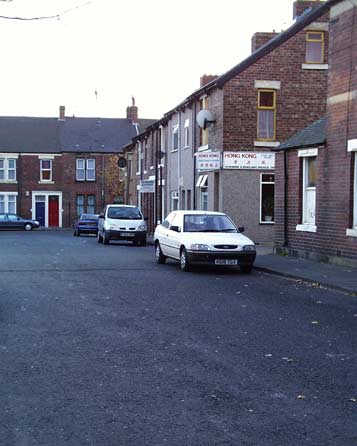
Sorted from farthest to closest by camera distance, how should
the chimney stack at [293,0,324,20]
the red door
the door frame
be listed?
the red door
the door frame
the chimney stack at [293,0,324,20]

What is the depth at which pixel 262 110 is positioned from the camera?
2939 cm

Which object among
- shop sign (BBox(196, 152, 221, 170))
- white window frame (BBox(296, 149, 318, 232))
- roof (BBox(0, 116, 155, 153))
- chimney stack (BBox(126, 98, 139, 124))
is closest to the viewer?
white window frame (BBox(296, 149, 318, 232))

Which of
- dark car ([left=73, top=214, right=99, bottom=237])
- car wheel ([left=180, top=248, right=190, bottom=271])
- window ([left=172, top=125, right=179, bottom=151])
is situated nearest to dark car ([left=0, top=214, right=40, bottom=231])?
dark car ([left=73, top=214, right=99, bottom=237])

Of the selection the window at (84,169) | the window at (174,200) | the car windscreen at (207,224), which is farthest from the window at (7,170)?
the car windscreen at (207,224)

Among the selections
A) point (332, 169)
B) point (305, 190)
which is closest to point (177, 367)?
point (332, 169)

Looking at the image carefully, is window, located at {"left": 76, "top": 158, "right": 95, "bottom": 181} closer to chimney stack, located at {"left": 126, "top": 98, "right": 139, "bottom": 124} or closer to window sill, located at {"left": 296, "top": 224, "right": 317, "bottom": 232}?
chimney stack, located at {"left": 126, "top": 98, "right": 139, "bottom": 124}

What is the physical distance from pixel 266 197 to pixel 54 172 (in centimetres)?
4048

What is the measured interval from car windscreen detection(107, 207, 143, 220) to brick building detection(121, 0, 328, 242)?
462 cm

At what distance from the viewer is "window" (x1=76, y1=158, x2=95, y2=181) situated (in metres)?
67.6

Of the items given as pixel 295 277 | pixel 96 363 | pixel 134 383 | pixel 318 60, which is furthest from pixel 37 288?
pixel 318 60

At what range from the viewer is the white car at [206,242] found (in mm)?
18000

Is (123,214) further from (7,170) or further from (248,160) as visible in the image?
(7,170)

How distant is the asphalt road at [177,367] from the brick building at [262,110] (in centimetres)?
1508

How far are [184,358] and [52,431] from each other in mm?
2740
